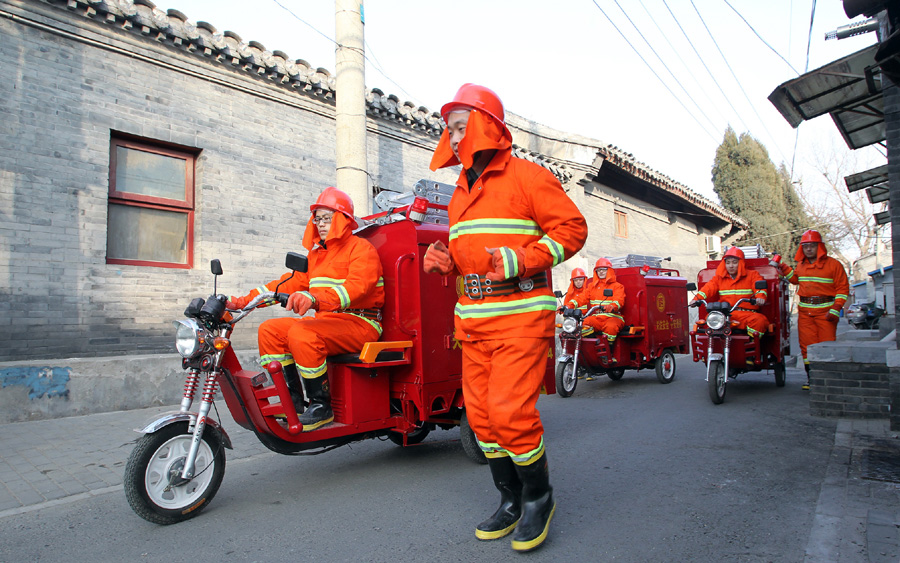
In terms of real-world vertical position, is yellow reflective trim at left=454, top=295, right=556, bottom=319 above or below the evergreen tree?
below

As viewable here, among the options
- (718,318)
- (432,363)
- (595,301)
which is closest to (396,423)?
(432,363)

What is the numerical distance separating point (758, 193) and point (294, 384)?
4068 cm

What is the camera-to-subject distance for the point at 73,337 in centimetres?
749

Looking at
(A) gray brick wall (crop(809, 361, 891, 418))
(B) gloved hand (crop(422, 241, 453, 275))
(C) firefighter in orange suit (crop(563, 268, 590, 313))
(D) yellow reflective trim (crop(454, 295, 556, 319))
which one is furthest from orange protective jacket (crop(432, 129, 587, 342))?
(C) firefighter in orange suit (crop(563, 268, 590, 313))

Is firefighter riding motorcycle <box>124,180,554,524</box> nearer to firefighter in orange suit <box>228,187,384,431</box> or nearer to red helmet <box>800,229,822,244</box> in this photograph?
firefighter in orange suit <box>228,187,384,431</box>

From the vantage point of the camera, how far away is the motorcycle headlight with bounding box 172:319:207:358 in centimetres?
362

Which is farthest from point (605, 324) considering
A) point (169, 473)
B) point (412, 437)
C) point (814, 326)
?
point (169, 473)

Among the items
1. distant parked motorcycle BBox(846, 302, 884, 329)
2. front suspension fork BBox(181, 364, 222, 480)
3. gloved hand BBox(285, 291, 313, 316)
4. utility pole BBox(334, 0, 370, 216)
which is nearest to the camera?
front suspension fork BBox(181, 364, 222, 480)

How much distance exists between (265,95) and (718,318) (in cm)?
774

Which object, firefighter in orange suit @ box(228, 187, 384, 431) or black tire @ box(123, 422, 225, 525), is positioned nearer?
black tire @ box(123, 422, 225, 525)

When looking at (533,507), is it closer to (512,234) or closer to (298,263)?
(512,234)

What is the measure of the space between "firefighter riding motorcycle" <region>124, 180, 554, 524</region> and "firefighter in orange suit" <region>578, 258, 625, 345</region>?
3946 mm

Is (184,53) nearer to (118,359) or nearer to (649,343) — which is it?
(118,359)

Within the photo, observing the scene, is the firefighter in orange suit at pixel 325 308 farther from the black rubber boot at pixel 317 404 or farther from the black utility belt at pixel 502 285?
the black utility belt at pixel 502 285
